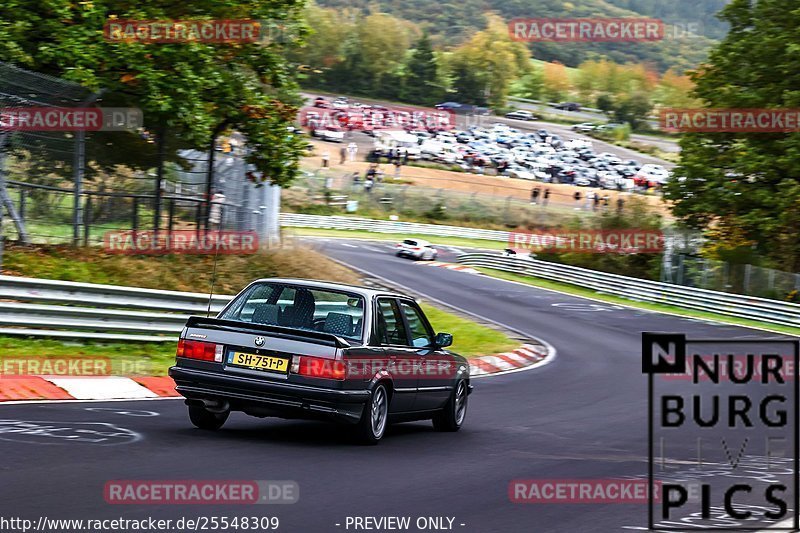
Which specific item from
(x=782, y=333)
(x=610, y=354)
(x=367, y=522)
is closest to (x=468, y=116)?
(x=782, y=333)

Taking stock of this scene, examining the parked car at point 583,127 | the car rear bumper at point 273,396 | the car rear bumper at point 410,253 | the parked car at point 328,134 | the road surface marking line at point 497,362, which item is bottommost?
the road surface marking line at point 497,362

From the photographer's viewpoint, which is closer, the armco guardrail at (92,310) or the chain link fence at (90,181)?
the armco guardrail at (92,310)

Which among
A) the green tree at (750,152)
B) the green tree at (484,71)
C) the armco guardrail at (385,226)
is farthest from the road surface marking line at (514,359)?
the green tree at (484,71)

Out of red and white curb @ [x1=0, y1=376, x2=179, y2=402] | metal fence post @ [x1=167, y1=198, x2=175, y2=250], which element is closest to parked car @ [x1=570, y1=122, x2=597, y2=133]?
metal fence post @ [x1=167, y1=198, x2=175, y2=250]

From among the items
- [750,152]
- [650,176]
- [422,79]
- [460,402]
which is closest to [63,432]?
[460,402]

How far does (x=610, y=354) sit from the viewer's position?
23.0 meters

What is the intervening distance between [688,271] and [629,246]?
3.32 metres

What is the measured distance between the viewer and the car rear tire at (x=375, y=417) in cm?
936

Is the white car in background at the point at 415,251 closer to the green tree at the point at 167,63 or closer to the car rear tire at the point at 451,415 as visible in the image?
the green tree at the point at 167,63

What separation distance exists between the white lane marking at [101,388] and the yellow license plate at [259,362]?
2.87 m

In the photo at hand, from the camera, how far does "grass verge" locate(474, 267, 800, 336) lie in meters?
33.3

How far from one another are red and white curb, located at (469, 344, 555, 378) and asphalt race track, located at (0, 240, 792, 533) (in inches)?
122

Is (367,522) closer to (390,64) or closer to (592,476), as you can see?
(592,476)

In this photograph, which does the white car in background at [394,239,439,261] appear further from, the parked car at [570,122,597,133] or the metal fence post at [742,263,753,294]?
the parked car at [570,122,597,133]
